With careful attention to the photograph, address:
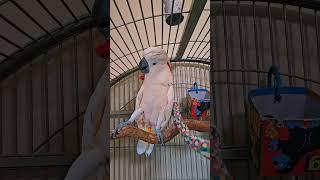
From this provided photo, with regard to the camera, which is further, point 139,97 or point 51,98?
point 51,98

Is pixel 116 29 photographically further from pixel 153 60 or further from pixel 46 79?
pixel 46 79

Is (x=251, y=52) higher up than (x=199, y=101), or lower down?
higher up

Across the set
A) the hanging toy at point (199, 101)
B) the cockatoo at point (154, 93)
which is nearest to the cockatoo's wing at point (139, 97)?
the cockatoo at point (154, 93)

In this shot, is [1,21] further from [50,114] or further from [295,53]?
[295,53]

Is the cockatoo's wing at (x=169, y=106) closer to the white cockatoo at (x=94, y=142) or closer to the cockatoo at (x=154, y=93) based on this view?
the cockatoo at (x=154, y=93)

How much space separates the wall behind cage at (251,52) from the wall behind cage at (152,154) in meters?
0.19

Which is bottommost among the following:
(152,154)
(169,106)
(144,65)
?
(152,154)

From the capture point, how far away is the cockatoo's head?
857 mm

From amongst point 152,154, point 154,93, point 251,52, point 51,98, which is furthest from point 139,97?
point 251,52

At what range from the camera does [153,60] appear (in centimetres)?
86

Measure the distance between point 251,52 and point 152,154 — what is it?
1.52 ft

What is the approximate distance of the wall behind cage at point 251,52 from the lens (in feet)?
3.37

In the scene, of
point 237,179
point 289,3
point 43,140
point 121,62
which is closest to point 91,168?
point 43,140

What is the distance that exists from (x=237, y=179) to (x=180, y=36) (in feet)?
1.46
